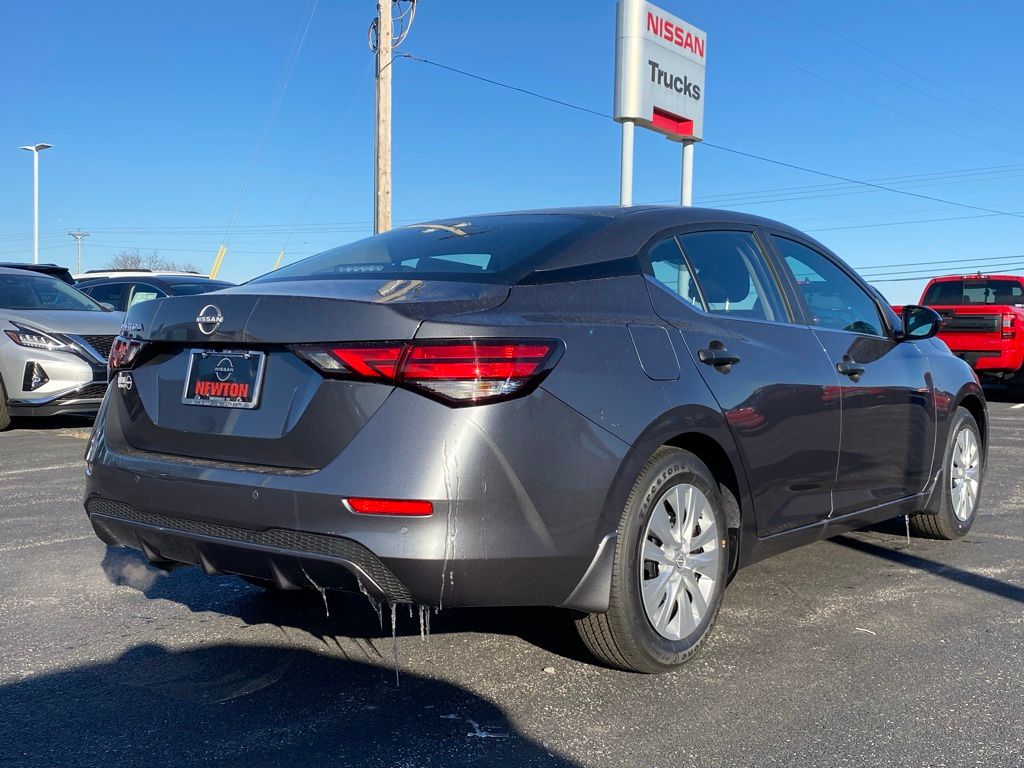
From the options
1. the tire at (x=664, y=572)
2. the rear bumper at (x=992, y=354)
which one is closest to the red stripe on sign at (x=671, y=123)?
the rear bumper at (x=992, y=354)

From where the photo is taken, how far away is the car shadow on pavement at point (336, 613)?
12.2 ft

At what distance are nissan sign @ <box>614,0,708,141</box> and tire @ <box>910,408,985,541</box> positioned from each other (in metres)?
10.00

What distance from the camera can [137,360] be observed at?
10.8 ft

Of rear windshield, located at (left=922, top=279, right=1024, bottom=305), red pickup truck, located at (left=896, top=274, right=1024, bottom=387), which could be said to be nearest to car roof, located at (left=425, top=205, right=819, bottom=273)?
red pickup truck, located at (left=896, top=274, right=1024, bottom=387)

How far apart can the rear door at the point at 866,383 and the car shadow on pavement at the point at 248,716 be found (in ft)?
6.77

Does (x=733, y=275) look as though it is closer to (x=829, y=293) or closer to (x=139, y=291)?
(x=829, y=293)

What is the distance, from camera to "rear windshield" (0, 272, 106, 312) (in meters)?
10.1

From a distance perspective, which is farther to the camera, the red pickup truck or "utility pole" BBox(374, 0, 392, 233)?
"utility pole" BBox(374, 0, 392, 233)

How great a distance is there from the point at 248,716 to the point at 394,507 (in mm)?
876

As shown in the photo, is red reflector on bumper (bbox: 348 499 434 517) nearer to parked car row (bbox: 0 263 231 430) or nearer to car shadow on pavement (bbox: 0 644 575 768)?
car shadow on pavement (bbox: 0 644 575 768)

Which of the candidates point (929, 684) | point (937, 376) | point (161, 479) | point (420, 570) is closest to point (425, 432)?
point (420, 570)

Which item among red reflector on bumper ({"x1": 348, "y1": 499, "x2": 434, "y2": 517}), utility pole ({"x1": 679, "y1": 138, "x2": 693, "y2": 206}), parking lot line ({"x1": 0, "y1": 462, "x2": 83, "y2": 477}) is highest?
utility pole ({"x1": 679, "y1": 138, "x2": 693, "y2": 206})

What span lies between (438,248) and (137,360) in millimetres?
1133

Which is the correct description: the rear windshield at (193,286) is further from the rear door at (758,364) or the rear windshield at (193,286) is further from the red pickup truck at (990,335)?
the red pickup truck at (990,335)
